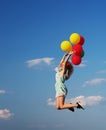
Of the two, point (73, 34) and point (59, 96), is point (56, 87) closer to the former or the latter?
point (59, 96)

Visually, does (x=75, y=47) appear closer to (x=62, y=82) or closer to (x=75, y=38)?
(x=75, y=38)

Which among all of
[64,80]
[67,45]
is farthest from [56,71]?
[67,45]

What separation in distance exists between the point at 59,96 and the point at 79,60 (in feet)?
5.56

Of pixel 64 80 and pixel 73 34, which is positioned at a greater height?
pixel 73 34

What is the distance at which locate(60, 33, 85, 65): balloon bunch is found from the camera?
9711mm

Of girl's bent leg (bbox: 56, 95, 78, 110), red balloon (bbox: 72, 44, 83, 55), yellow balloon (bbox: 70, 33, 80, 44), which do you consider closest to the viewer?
girl's bent leg (bbox: 56, 95, 78, 110)

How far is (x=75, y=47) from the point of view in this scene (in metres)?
9.79

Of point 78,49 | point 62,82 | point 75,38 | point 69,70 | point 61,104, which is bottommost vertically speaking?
point 61,104

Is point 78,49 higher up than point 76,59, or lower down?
higher up

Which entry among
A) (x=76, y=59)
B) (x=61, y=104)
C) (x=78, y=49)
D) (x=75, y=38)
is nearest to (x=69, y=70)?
(x=76, y=59)

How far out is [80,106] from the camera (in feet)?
30.0

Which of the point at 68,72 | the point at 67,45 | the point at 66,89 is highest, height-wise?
the point at 67,45

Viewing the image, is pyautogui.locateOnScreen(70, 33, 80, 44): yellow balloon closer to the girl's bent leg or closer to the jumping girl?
the jumping girl

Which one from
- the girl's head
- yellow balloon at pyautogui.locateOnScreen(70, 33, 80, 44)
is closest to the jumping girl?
the girl's head
